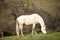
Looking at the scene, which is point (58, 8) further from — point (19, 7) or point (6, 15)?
point (6, 15)

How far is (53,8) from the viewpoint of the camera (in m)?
2.06

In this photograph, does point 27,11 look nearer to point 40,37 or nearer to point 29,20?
point 29,20

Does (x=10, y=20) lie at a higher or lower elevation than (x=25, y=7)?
lower

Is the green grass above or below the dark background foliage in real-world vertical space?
below

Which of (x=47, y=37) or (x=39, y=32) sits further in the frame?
(x=39, y=32)

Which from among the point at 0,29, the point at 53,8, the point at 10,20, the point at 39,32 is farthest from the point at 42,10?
the point at 0,29

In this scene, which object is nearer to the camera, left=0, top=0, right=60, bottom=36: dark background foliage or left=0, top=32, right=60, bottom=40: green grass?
left=0, top=32, right=60, bottom=40: green grass

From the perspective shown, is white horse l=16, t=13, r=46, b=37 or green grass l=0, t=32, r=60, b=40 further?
white horse l=16, t=13, r=46, b=37

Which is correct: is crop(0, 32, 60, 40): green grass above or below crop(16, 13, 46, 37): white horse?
below

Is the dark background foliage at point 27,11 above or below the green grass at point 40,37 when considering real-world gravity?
above

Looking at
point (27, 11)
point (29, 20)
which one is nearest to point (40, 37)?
point (29, 20)

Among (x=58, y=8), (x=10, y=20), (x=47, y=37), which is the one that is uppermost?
(x=58, y=8)

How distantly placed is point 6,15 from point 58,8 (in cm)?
61

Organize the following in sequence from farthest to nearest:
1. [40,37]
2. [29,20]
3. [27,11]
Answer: [27,11] → [29,20] → [40,37]
